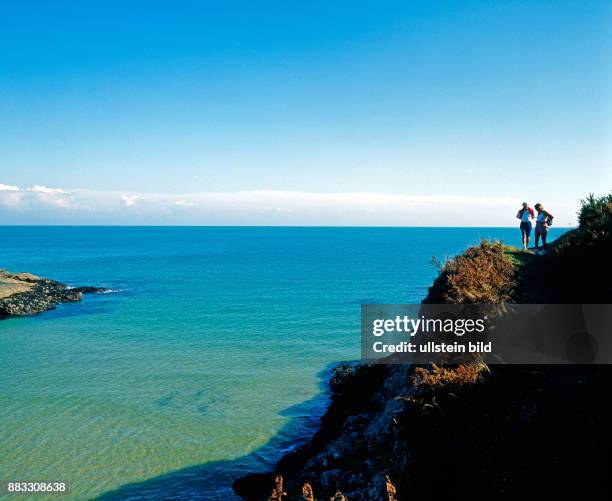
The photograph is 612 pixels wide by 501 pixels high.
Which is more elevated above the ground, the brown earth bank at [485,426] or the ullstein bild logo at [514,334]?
the ullstein bild logo at [514,334]

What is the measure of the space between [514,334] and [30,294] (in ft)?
193

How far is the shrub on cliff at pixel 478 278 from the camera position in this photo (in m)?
16.3

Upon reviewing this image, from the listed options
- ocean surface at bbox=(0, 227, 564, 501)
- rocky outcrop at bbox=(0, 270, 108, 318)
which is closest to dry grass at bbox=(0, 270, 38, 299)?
rocky outcrop at bbox=(0, 270, 108, 318)

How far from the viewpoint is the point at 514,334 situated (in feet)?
48.8

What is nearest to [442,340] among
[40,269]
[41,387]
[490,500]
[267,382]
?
[490,500]

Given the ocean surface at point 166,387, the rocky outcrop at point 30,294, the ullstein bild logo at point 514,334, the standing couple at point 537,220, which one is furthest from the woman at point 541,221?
the rocky outcrop at point 30,294

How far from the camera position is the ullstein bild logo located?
1334 cm

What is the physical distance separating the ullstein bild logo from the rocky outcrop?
158 feet

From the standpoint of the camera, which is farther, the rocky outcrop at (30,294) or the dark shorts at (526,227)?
the rocky outcrop at (30,294)

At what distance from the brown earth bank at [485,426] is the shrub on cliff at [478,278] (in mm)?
61

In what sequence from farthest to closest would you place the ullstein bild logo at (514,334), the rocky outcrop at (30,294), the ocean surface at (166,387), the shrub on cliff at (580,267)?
the rocky outcrop at (30,294)
the ocean surface at (166,387)
the shrub on cliff at (580,267)
the ullstein bild logo at (514,334)

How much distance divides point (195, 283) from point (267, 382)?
46990 mm

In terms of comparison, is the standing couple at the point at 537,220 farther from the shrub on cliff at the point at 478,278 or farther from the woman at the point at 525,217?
the shrub on cliff at the point at 478,278

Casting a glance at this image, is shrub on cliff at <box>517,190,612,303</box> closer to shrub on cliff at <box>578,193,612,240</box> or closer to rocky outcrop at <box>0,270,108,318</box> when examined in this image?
shrub on cliff at <box>578,193,612,240</box>
